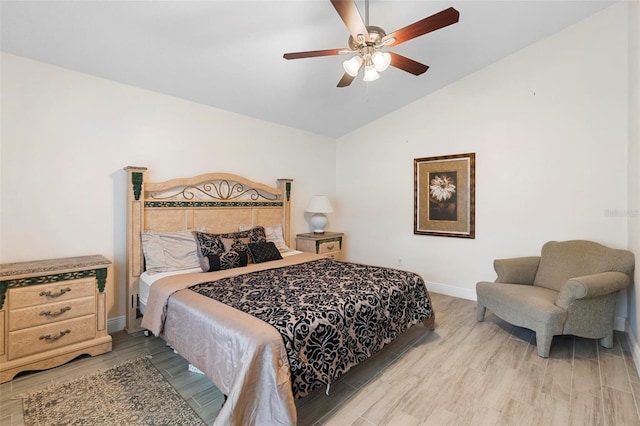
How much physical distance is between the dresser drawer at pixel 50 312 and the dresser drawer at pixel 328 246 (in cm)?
289

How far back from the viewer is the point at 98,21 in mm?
2311

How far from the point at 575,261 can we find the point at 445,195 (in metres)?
1.65

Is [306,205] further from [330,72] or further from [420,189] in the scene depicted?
[330,72]

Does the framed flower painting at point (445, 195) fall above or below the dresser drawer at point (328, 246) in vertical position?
above

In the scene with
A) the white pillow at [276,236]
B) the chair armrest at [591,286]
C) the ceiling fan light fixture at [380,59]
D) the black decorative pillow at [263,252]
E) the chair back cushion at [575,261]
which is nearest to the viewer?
the ceiling fan light fixture at [380,59]

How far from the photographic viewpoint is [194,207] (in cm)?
356

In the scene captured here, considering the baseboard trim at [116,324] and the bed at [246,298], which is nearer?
the bed at [246,298]

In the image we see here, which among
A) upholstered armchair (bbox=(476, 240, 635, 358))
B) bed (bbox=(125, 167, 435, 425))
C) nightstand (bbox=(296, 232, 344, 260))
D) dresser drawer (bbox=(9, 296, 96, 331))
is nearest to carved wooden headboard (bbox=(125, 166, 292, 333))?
bed (bbox=(125, 167, 435, 425))

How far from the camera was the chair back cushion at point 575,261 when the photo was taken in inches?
108

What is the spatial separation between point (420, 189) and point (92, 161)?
13.4 feet

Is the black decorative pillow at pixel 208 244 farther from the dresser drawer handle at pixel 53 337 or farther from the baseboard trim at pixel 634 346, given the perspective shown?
the baseboard trim at pixel 634 346

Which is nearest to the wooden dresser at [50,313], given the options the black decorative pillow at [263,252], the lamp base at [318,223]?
the black decorative pillow at [263,252]

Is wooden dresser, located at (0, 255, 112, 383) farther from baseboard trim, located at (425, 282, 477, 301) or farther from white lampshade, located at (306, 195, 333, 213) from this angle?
baseboard trim, located at (425, 282, 477, 301)

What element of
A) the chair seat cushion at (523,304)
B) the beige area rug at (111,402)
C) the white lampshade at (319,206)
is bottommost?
the beige area rug at (111,402)
